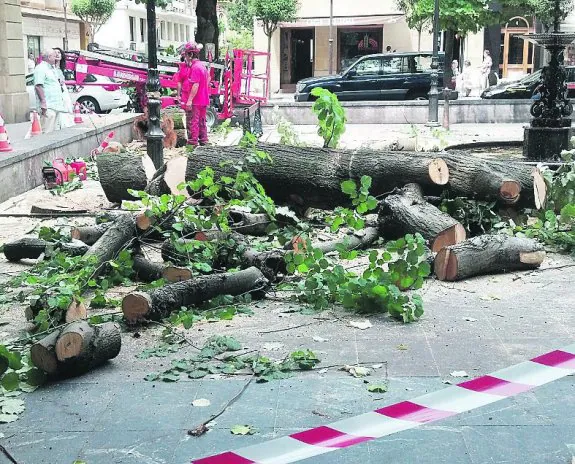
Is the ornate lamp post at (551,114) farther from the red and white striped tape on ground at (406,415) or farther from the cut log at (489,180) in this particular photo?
the red and white striped tape on ground at (406,415)

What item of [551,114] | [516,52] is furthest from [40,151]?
[516,52]

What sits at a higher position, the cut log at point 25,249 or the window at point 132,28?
the window at point 132,28

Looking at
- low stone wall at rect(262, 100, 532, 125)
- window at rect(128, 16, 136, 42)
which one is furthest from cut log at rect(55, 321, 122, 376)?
window at rect(128, 16, 136, 42)

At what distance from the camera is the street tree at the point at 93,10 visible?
48562mm

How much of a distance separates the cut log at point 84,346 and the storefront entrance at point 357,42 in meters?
40.6

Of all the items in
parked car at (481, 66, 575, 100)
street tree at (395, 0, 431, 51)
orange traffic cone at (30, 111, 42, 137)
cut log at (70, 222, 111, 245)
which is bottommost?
cut log at (70, 222, 111, 245)

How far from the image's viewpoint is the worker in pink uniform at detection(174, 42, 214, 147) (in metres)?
15.6

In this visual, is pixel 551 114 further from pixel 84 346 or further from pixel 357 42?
pixel 357 42

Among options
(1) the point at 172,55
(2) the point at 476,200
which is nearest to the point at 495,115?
(1) the point at 172,55

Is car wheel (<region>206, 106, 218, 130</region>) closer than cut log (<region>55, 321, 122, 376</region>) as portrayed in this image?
No

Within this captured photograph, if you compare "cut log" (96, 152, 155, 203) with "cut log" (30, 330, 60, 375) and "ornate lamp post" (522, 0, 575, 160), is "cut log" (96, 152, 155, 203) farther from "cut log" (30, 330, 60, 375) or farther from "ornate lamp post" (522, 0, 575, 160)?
"ornate lamp post" (522, 0, 575, 160)

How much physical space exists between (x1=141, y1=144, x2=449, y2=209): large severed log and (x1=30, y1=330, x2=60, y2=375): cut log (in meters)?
4.06

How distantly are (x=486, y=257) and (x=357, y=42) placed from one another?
129 feet

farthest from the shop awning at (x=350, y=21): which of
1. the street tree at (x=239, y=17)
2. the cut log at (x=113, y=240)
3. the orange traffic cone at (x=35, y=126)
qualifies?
the cut log at (x=113, y=240)
